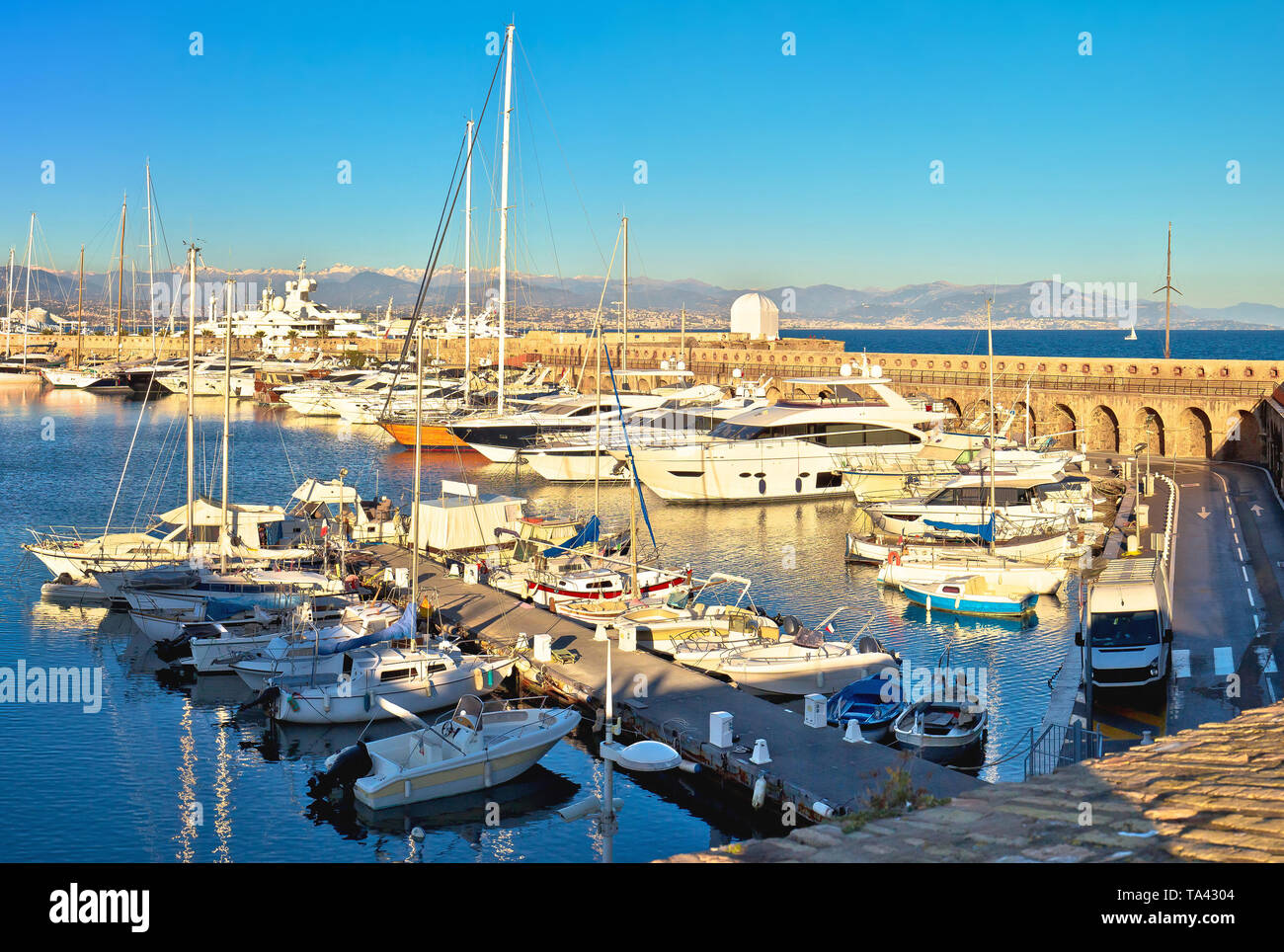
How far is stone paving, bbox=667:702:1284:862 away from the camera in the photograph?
5684 millimetres

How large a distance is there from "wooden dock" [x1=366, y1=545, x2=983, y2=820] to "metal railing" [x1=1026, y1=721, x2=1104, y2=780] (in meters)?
1.02

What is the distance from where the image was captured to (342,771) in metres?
17.0

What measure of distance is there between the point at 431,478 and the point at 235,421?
116 feet

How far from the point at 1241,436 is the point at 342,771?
44081 millimetres

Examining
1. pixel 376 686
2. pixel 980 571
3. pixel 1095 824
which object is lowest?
pixel 376 686

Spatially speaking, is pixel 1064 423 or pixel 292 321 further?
pixel 292 321

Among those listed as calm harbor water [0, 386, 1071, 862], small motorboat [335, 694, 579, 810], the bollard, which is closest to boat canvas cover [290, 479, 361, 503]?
calm harbor water [0, 386, 1071, 862]

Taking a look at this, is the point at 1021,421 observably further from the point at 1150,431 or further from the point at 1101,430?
the point at 1150,431

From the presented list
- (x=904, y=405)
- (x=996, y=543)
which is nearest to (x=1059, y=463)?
(x=904, y=405)

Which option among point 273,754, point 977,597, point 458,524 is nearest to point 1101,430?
point 977,597

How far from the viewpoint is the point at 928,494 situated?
37.3 meters

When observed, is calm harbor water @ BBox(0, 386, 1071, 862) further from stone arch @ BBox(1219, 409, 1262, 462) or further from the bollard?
stone arch @ BBox(1219, 409, 1262, 462)

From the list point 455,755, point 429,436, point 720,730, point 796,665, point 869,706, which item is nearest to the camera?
point 455,755
